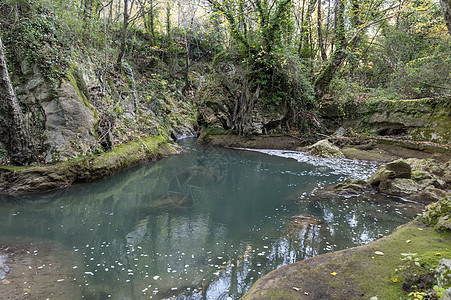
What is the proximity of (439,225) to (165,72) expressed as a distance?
2308cm

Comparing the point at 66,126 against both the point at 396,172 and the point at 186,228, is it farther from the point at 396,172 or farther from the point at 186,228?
the point at 396,172

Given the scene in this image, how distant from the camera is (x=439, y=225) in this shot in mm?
3441

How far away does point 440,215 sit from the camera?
3580 mm

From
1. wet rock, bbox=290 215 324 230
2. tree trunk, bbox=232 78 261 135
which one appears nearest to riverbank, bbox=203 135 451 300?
wet rock, bbox=290 215 324 230

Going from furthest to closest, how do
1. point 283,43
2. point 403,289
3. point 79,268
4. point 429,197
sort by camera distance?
point 283,43
point 429,197
point 79,268
point 403,289

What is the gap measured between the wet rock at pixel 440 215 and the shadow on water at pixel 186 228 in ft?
3.82

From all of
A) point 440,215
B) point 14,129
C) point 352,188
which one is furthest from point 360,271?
point 14,129

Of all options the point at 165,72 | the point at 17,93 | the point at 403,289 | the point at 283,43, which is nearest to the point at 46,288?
the point at 403,289

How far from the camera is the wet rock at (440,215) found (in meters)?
3.39

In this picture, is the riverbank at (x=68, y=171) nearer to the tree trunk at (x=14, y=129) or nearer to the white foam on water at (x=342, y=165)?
the tree trunk at (x=14, y=129)

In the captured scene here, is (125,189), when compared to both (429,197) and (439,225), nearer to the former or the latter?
(439,225)

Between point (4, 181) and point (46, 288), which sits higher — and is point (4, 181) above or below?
above

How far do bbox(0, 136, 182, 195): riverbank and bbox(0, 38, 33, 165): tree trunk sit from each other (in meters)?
0.38

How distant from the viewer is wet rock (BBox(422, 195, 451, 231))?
3387mm
